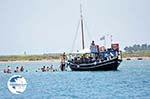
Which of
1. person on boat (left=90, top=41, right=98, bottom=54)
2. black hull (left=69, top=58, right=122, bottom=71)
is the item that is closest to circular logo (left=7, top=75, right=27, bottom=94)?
black hull (left=69, top=58, right=122, bottom=71)

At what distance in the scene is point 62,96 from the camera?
60.9m

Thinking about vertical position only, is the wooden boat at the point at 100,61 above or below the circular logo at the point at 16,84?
above

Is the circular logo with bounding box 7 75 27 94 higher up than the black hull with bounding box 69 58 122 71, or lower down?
lower down

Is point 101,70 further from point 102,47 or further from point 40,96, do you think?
point 40,96

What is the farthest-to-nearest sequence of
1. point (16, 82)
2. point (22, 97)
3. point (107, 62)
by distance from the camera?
point (107, 62) → point (22, 97) → point (16, 82)

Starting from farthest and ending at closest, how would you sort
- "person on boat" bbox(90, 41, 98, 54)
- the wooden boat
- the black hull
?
"person on boat" bbox(90, 41, 98, 54)
the black hull
the wooden boat

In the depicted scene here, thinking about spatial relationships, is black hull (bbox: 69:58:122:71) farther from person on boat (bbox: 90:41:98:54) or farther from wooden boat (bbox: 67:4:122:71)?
person on boat (bbox: 90:41:98:54)

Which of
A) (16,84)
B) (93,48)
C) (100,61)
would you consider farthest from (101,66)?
(16,84)

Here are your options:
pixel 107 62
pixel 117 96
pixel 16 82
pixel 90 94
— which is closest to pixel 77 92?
pixel 90 94

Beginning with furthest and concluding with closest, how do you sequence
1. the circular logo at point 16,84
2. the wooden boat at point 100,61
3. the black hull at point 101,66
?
1. the black hull at point 101,66
2. the wooden boat at point 100,61
3. the circular logo at point 16,84

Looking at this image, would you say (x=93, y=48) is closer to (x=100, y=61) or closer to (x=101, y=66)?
(x=101, y=66)

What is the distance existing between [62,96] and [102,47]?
5412cm

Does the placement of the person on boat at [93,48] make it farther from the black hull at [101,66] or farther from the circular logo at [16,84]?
the circular logo at [16,84]

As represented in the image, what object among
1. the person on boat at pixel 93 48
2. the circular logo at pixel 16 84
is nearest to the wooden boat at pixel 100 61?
the person on boat at pixel 93 48
